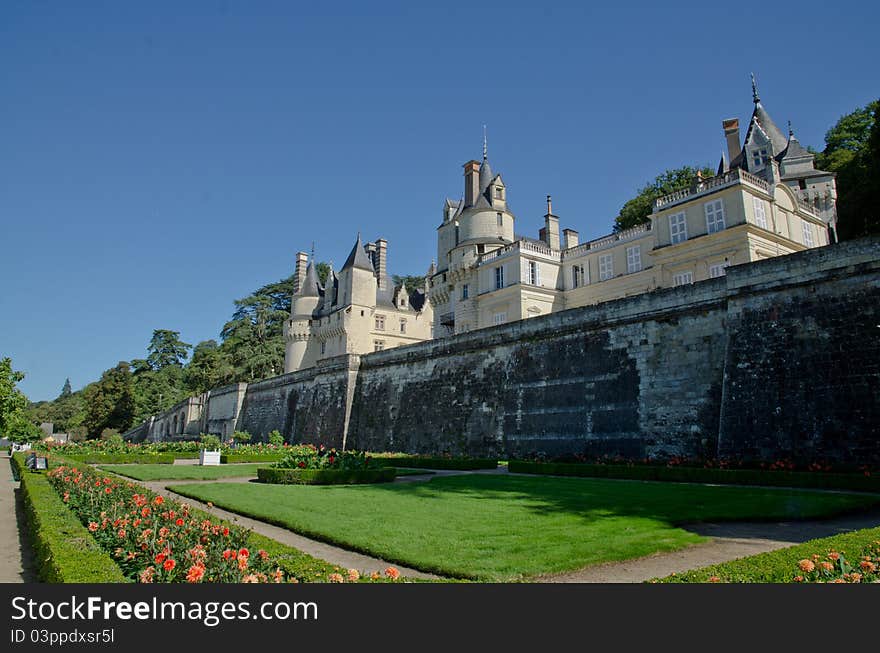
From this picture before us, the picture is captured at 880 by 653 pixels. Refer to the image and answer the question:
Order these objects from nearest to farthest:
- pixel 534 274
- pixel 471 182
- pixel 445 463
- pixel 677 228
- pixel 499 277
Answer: pixel 445 463, pixel 677 228, pixel 534 274, pixel 499 277, pixel 471 182

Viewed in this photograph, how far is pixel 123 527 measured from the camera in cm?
677

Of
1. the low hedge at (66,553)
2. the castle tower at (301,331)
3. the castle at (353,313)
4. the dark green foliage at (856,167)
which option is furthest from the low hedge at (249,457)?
the dark green foliage at (856,167)

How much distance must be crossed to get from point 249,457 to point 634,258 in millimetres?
23448

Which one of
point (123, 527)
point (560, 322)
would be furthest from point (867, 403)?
point (123, 527)

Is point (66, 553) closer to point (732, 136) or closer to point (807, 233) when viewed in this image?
point (807, 233)

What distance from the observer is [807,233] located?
28328mm

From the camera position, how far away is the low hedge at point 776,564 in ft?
15.2

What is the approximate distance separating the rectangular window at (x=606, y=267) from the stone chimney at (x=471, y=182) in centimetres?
1100

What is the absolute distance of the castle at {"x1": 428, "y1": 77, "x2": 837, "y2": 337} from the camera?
2531 centimetres

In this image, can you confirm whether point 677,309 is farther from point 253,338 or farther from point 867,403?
point 253,338

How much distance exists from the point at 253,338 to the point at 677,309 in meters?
54.7

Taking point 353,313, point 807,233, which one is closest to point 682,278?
point 807,233

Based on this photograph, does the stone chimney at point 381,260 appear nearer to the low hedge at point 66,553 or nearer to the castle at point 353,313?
the castle at point 353,313

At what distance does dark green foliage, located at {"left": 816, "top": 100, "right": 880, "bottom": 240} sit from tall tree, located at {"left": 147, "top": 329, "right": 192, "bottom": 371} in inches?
3372
